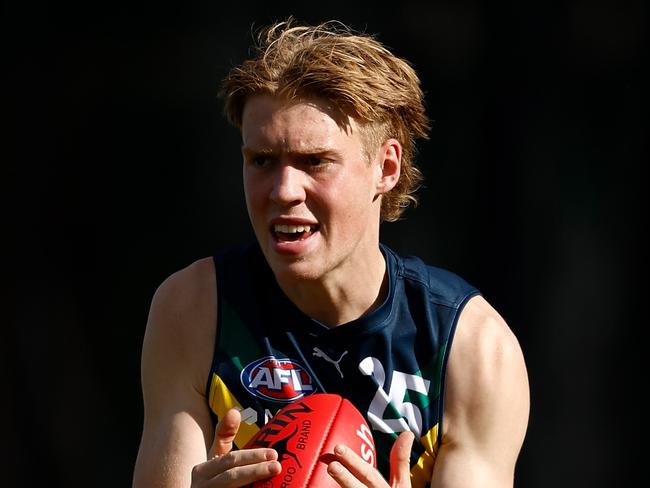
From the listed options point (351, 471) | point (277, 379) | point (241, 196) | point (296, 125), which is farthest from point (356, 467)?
point (241, 196)

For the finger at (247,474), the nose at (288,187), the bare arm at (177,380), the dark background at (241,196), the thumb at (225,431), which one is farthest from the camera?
the dark background at (241,196)

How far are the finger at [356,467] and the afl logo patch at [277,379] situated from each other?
0.53 m

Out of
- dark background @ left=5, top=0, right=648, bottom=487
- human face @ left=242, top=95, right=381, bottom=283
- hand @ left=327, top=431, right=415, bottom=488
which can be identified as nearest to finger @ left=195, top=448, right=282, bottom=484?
hand @ left=327, top=431, right=415, bottom=488

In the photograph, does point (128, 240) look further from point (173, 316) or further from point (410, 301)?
point (410, 301)

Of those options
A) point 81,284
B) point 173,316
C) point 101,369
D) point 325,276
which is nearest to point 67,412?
point 101,369

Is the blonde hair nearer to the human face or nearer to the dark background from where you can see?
the human face

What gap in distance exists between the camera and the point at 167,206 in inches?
153

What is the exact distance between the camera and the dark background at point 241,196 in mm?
3691

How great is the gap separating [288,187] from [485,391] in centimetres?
72

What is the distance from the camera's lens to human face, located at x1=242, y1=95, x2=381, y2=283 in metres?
2.52

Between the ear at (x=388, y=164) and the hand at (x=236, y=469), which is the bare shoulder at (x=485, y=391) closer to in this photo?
the ear at (x=388, y=164)

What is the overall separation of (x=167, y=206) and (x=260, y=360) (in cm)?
132

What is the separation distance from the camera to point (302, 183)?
2.52 m

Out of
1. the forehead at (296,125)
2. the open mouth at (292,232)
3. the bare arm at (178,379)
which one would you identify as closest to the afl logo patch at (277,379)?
the bare arm at (178,379)
